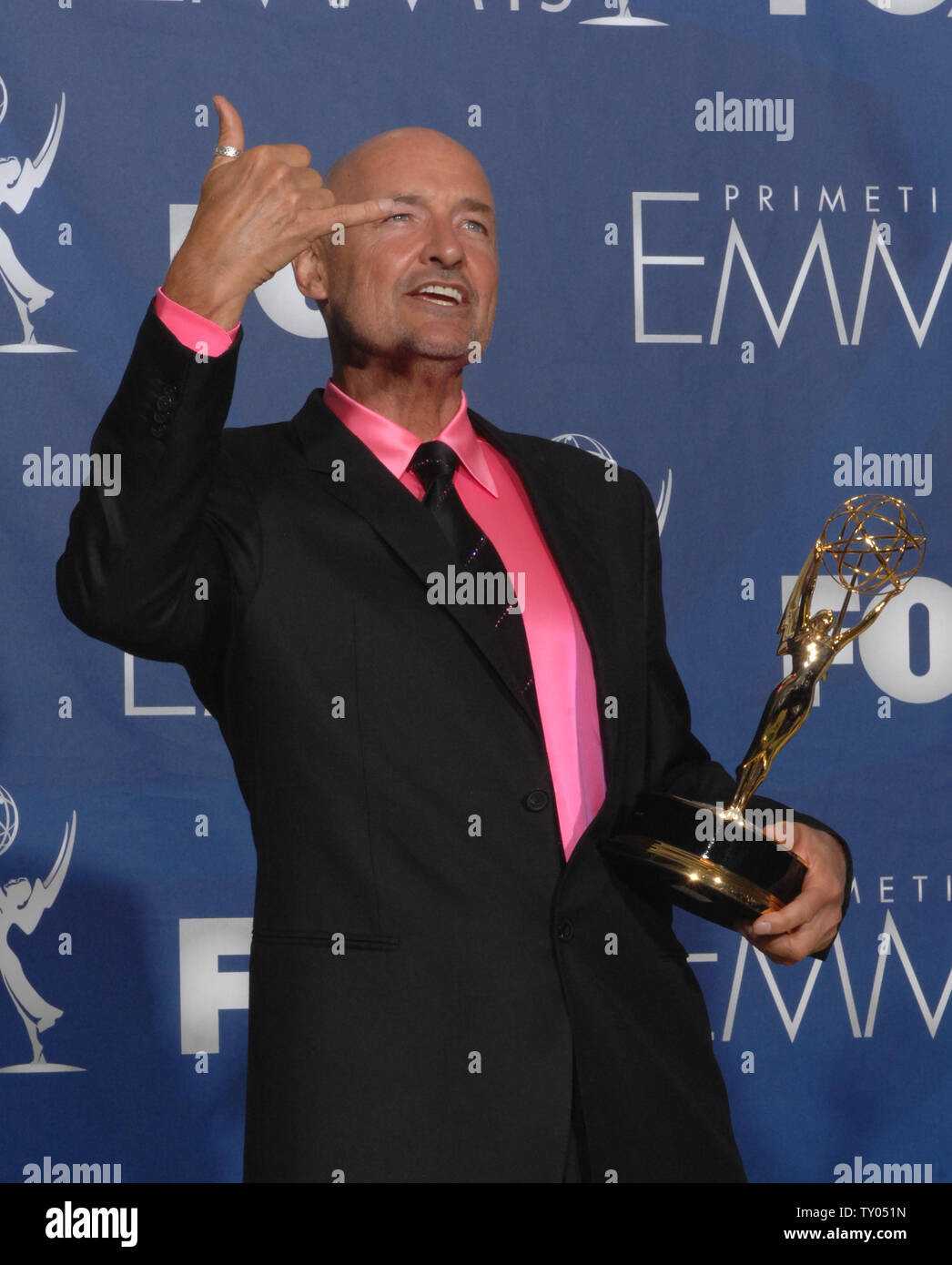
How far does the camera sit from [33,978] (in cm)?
274

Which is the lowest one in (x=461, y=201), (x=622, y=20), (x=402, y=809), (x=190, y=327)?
(x=402, y=809)

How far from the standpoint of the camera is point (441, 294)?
183cm

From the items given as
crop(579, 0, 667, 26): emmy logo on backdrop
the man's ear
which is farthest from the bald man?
crop(579, 0, 667, 26): emmy logo on backdrop

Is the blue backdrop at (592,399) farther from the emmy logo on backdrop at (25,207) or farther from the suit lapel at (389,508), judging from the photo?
the suit lapel at (389,508)

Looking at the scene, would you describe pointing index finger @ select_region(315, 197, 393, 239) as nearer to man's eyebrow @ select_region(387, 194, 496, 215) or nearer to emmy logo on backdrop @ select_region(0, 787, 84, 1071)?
man's eyebrow @ select_region(387, 194, 496, 215)

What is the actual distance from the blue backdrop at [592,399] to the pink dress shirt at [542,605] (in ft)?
3.35

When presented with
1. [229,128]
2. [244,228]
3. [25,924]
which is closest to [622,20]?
[229,128]

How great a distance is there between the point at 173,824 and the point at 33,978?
0.37 metres

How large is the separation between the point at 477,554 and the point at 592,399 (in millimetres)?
1239

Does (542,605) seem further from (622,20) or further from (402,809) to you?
(622,20)

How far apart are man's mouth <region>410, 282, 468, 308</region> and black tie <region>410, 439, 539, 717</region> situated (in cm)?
17

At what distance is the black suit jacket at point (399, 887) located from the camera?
1.58 metres

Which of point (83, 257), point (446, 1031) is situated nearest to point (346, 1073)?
point (446, 1031)

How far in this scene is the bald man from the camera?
152 centimetres
